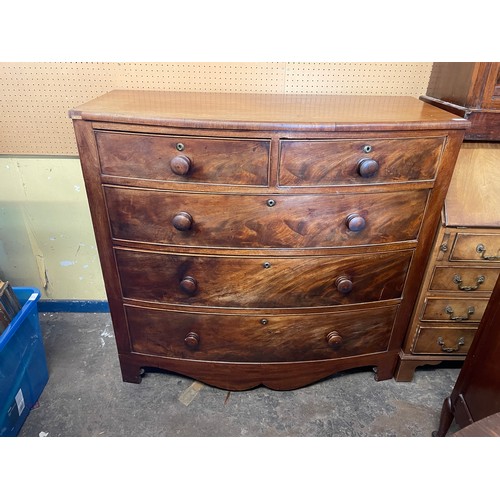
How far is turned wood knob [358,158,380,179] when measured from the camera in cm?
126

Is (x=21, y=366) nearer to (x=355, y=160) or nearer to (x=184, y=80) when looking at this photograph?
(x=184, y=80)

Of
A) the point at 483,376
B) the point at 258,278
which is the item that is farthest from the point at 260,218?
the point at 483,376

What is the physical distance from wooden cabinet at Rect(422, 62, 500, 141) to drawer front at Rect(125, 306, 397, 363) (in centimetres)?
80

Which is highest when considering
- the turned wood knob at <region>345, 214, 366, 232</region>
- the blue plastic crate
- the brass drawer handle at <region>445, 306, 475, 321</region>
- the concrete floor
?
the turned wood knob at <region>345, 214, 366, 232</region>

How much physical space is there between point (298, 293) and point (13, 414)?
1.27 m

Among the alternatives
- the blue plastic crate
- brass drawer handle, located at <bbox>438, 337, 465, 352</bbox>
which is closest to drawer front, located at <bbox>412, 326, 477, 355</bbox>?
brass drawer handle, located at <bbox>438, 337, 465, 352</bbox>

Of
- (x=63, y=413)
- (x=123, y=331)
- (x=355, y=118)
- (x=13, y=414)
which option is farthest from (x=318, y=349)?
(x=13, y=414)

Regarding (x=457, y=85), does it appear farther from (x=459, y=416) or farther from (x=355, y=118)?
(x=459, y=416)

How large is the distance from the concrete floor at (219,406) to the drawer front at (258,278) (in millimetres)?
539

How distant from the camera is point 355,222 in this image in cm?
136

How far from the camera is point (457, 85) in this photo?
1.51 metres

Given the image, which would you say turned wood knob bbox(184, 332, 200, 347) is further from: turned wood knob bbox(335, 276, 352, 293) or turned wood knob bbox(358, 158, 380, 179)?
turned wood knob bbox(358, 158, 380, 179)

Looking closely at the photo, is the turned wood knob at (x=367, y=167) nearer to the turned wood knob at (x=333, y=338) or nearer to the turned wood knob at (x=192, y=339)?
the turned wood knob at (x=333, y=338)

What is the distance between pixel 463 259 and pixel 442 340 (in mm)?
436
